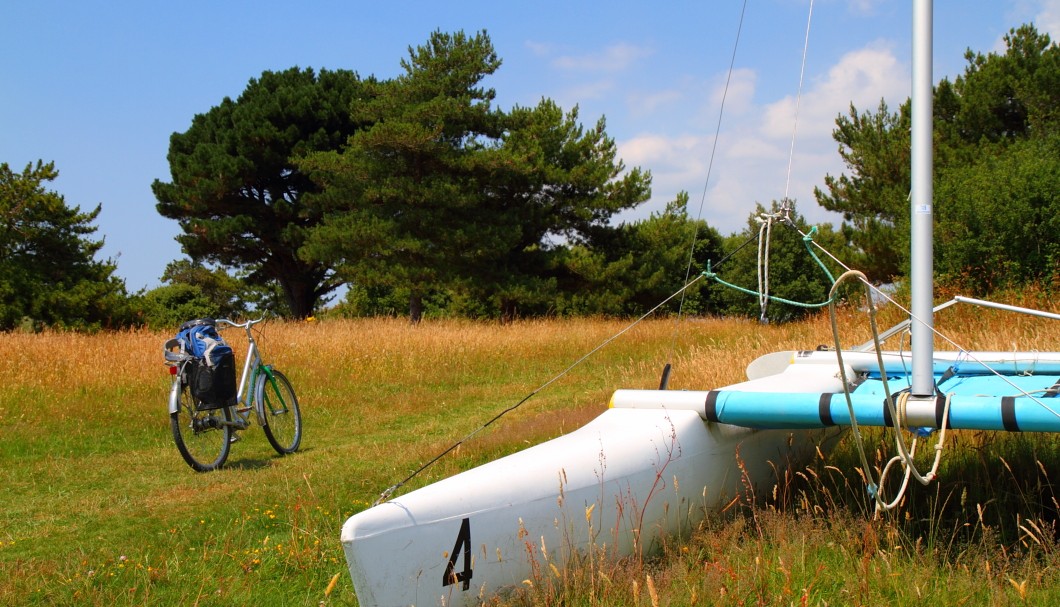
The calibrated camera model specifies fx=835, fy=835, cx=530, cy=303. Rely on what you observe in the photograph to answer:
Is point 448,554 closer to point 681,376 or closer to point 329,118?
point 681,376

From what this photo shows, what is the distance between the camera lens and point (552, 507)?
324cm

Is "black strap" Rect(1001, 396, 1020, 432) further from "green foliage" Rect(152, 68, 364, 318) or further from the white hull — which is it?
"green foliage" Rect(152, 68, 364, 318)

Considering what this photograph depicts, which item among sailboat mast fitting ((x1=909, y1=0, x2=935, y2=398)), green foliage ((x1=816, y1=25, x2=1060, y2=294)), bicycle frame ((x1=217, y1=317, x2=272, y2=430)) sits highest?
green foliage ((x1=816, y1=25, x2=1060, y2=294))

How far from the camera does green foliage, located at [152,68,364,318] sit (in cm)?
2453

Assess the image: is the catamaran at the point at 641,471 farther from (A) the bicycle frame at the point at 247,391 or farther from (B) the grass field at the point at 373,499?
(A) the bicycle frame at the point at 247,391

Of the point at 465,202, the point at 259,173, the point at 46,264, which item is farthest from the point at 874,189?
the point at 46,264

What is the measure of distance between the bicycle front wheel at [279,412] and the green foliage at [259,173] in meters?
17.4

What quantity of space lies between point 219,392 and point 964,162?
59.0ft

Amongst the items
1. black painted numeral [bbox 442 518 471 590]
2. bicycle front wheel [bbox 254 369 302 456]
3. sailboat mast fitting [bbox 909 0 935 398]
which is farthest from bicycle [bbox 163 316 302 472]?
sailboat mast fitting [bbox 909 0 935 398]

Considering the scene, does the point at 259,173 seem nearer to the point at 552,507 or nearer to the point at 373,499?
the point at 373,499

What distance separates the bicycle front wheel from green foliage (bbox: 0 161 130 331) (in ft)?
52.3

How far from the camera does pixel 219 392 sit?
575cm

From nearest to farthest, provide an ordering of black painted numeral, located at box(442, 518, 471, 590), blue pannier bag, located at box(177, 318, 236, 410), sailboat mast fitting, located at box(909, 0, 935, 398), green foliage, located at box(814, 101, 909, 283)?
1. black painted numeral, located at box(442, 518, 471, 590)
2. sailboat mast fitting, located at box(909, 0, 935, 398)
3. blue pannier bag, located at box(177, 318, 236, 410)
4. green foliage, located at box(814, 101, 909, 283)

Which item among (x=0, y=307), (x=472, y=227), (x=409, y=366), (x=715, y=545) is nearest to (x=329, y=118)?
(x=472, y=227)
